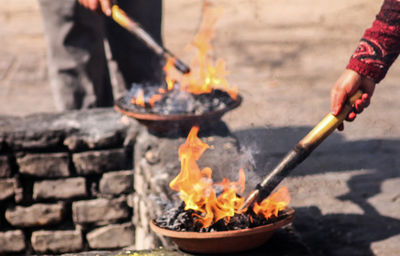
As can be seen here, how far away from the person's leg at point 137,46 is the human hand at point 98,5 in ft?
1.63

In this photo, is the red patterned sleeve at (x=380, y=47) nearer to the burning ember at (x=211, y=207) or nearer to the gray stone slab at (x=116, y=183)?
the burning ember at (x=211, y=207)

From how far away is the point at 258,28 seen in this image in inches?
335

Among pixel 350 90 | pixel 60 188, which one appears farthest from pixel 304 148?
pixel 60 188

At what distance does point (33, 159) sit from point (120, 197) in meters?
0.58

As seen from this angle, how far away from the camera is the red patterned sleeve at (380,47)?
7.48 ft

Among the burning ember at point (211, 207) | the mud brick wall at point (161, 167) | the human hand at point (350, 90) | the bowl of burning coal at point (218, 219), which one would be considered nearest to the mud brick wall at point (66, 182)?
the mud brick wall at point (161, 167)

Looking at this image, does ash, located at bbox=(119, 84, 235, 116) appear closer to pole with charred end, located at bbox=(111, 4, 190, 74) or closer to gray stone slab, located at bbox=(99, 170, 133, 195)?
pole with charred end, located at bbox=(111, 4, 190, 74)

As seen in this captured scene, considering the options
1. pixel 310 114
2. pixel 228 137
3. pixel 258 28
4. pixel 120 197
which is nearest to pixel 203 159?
pixel 228 137

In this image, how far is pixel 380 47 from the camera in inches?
90.9

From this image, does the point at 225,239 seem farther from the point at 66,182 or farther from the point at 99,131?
the point at 66,182

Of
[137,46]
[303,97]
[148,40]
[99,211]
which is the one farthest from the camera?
→ [303,97]

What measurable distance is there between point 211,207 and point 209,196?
8 centimetres

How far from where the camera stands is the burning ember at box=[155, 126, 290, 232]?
7.68 feet

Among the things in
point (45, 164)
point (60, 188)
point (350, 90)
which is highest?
point (350, 90)
